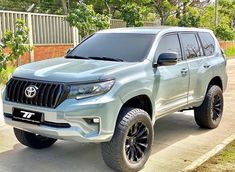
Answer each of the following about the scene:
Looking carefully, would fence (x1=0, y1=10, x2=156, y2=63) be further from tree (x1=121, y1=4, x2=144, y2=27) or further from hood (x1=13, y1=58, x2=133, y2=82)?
hood (x1=13, y1=58, x2=133, y2=82)

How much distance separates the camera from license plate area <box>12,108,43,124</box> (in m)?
4.28

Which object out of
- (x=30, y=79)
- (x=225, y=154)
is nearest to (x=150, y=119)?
(x=225, y=154)

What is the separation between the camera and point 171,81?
5.28 meters

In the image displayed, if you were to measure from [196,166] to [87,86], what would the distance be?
1770 mm

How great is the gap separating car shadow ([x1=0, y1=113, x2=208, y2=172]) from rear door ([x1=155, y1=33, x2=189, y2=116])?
2.30ft

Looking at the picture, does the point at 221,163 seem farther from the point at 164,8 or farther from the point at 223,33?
the point at 164,8

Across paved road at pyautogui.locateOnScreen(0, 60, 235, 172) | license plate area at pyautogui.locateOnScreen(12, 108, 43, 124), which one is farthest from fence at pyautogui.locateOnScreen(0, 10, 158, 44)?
license plate area at pyautogui.locateOnScreen(12, 108, 43, 124)

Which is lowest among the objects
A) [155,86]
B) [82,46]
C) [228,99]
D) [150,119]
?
[228,99]

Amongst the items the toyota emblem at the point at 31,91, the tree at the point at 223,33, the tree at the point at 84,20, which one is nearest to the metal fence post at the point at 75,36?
the tree at the point at 84,20

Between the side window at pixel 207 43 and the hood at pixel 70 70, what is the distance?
223 centimetres

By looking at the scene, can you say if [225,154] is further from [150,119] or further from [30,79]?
[30,79]

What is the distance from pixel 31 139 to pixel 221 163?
2.63m

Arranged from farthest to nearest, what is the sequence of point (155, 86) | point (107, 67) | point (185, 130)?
point (185, 130) → point (155, 86) → point (107, 67)

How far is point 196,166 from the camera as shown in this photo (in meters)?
4.78
